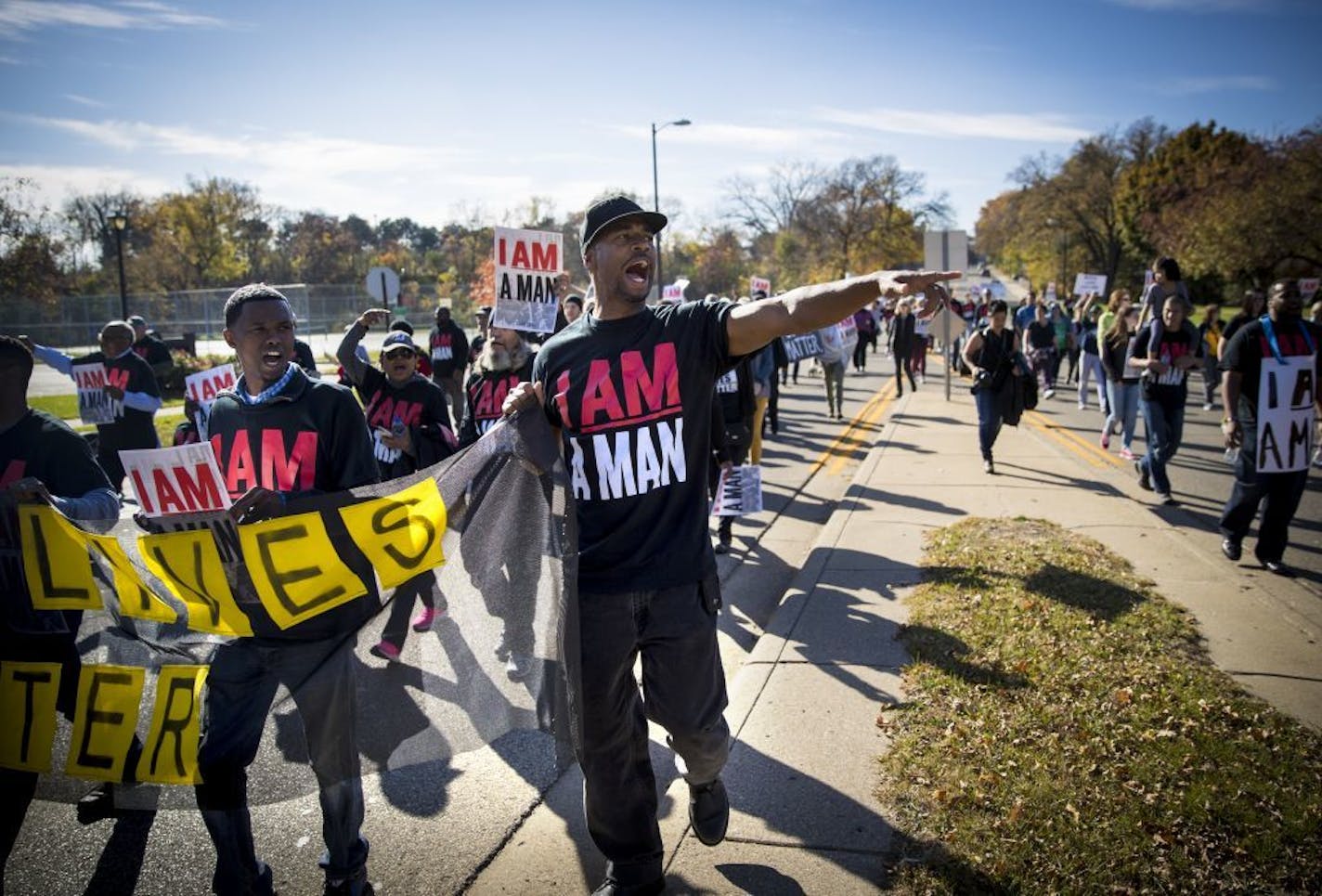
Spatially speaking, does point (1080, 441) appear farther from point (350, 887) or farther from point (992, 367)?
point (350, 887)

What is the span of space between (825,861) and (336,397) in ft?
8.52

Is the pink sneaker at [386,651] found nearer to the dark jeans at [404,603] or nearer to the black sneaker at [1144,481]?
the dark jeans at [404,603]

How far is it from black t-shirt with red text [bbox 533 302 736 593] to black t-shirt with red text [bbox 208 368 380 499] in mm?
857

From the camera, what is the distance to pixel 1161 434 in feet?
28.4

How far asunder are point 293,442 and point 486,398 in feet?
9.85

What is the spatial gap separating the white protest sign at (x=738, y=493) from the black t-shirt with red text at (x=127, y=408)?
6022 millimetres

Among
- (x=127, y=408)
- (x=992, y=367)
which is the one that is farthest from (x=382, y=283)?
(x=992, y=367)

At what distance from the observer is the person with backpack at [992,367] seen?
10.3 metres

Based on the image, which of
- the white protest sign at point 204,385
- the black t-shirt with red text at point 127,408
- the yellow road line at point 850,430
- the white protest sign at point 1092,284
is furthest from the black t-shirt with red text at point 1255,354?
the white protest sign at point 1092,284

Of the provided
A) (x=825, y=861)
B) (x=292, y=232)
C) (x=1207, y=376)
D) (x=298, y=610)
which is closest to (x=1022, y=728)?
(x=825, y=861)

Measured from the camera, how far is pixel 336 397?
3.38 m

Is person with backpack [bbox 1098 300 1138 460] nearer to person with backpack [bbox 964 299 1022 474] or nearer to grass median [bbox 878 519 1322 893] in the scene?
person with backpack [bbox 964 299 1022 474]

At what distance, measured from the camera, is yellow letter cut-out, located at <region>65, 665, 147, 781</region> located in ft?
10.4

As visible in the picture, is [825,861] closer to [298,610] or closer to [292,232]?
[298,610]
